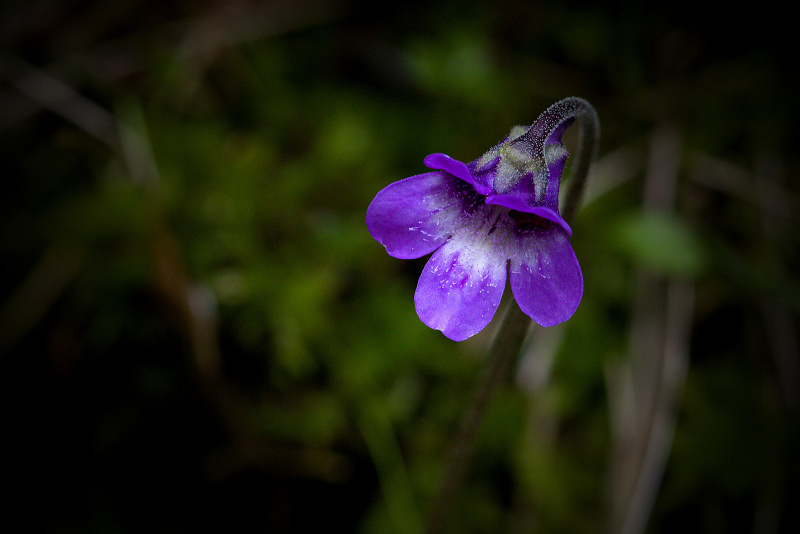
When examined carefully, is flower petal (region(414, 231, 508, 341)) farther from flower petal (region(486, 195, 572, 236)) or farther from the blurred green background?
the blurred green background

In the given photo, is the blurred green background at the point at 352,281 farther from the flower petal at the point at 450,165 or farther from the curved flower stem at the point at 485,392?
the flower petal at the point at 450,165

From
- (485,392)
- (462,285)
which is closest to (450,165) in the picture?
(462,285)

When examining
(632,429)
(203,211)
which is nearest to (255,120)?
(203,211)

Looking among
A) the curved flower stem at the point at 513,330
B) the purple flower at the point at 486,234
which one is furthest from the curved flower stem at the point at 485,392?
the purple flower at the point at 486,234

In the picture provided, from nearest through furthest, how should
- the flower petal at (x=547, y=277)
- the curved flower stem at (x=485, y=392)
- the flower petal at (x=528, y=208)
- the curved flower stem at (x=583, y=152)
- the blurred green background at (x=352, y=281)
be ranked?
the flower petal at (x=528, y=208), the flower petal at (x=547, y=277), the curved flower stem at (x=583, y=152), the curved flower stem at (x=485, y=392), the blurred green background at (x=352, y=281)

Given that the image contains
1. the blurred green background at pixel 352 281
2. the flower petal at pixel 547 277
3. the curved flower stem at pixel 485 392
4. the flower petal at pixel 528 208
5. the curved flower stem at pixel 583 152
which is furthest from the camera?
the blurred green background at pixel 352 281
